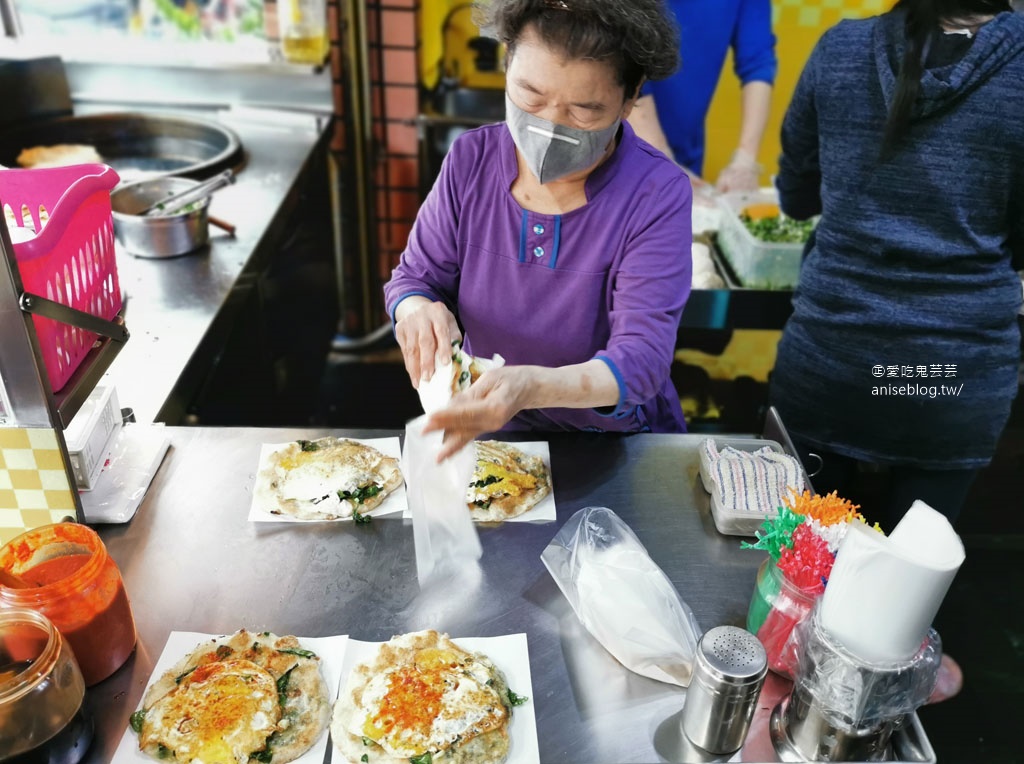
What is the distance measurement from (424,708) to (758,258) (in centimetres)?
188

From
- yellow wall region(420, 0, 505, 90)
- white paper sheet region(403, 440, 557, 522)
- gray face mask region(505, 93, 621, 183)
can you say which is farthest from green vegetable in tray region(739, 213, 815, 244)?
yellow wall region(420, 0, 505, 90)

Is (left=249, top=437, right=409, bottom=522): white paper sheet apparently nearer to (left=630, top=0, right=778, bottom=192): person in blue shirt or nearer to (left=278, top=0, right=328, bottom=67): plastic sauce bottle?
(left=630, top=0, right=778, bottom=192): person in blue shirt

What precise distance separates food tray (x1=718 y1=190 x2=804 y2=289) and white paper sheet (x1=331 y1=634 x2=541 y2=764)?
165cm

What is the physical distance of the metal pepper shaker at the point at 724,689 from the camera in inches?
39.9

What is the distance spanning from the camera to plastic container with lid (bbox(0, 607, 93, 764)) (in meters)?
0.94

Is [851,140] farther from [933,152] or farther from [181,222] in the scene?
[181,222]

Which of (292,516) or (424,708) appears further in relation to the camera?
(292,516)

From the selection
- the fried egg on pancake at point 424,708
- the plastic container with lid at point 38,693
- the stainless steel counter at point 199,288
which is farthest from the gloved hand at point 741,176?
the plastic container with lid at point 38,693

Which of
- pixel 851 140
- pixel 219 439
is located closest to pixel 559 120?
pixel 851 140

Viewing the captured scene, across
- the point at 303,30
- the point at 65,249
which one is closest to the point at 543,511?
the point at 65,249

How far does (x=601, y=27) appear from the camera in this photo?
1378 millimetres

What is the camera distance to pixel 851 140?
179 cm

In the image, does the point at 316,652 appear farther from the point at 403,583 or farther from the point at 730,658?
the point at 730,658

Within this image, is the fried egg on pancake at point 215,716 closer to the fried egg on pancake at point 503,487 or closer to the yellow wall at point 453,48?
the fried egg on pancake at point 503,487
